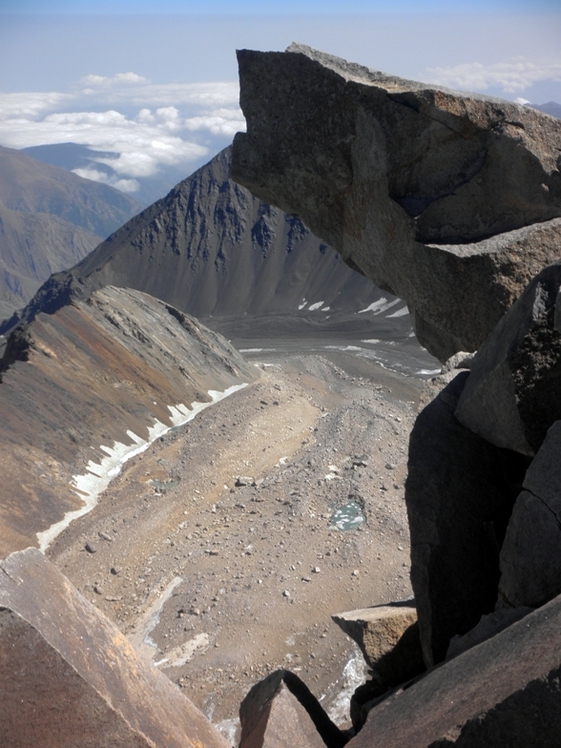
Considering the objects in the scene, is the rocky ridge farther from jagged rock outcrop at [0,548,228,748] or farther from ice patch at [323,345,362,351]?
ice patch at [323,345,362,351]

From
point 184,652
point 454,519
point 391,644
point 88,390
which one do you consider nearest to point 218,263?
point 88,390

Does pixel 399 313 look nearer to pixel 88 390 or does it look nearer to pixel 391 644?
pixel 88 390

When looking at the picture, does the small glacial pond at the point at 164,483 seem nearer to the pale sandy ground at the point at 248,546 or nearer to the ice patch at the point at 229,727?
the pale sandy ground at the point at 248,546

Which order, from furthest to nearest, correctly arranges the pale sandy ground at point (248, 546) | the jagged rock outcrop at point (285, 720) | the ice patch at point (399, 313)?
the ice patch at point (399, 313) → the pale sandy ground at point (248, 546) → the jagged rock outcrop at point (285, 720)

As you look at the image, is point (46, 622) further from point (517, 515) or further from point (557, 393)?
point (557, 393)

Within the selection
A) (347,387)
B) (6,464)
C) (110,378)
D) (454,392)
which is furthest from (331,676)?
(347,387)

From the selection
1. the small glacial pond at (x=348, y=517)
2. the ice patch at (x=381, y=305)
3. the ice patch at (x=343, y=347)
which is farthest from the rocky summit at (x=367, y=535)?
the ice patch at (x=381, y=305)

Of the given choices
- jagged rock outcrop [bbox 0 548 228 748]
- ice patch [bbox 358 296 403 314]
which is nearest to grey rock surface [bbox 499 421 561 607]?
jagged rock outcrop [bbox 0 548 228 748]
